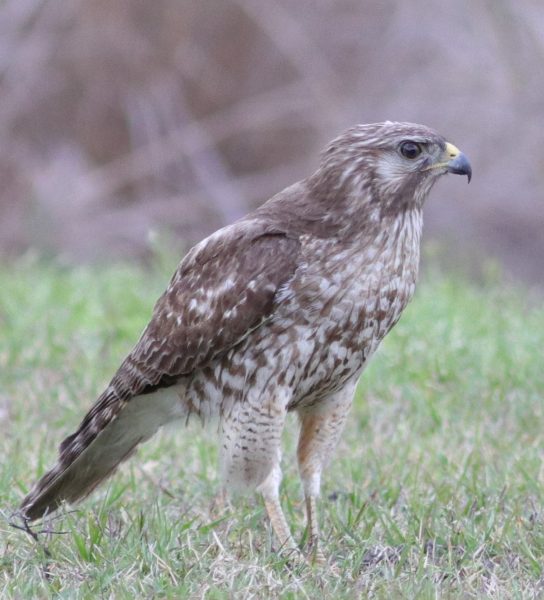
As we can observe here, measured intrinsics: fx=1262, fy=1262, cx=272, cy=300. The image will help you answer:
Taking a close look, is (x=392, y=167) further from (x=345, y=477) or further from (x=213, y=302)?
(x=345, y=477)

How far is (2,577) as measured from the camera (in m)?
3.86

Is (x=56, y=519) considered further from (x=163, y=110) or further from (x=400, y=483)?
(x=163, y=110)

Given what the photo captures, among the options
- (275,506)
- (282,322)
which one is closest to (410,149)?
(282,322)

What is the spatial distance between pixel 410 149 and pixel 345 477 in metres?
1.45

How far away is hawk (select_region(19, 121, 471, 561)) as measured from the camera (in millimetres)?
4336

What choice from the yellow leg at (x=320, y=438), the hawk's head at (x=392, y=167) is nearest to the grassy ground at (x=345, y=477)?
the yellow leg at (x=320, y=438)

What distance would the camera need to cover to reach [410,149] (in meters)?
4.57

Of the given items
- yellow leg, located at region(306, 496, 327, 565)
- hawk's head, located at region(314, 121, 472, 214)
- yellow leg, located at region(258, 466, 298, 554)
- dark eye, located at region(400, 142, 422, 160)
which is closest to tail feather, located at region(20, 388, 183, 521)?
yellow leg, located at region(258, 466, 298, 554)

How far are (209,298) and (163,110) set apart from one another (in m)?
9.78

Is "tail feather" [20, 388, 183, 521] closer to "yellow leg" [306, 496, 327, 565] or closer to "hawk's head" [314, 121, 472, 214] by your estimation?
"yellow leg" [306, 496, 327, 565]

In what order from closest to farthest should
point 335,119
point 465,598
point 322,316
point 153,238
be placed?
point 465,598 → point 322,316 → point 153,238 → point 335,119

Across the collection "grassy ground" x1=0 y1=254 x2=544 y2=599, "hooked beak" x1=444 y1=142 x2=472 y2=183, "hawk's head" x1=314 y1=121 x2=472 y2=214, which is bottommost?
"grassy ground" x1=0 y1=254 x2=544 y2=599

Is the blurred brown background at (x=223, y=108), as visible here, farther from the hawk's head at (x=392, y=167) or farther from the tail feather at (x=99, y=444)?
the hawk's head at (x=392, y=167)

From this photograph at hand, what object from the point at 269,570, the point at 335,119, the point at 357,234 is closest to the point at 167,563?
the point at 269,570
